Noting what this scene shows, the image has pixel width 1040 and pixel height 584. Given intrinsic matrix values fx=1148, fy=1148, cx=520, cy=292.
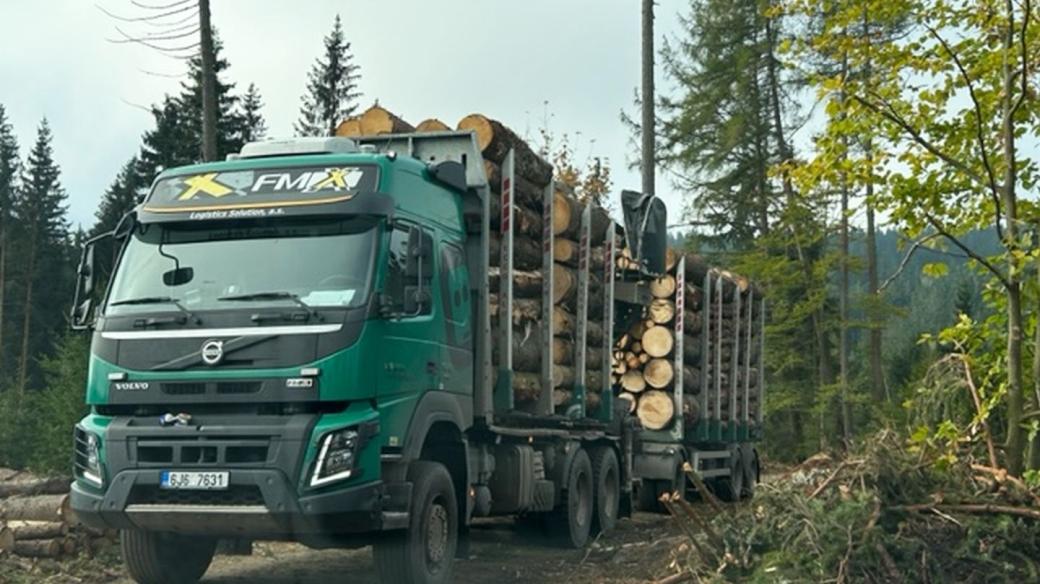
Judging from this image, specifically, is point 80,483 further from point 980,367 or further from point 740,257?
point 740,257

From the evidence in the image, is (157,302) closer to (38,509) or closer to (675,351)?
(38,509)

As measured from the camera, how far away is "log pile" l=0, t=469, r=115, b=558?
9.75 meters

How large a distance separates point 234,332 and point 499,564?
428cm

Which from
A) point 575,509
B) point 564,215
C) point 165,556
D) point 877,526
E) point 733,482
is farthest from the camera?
point 733,482

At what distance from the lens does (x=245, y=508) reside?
7289 mm

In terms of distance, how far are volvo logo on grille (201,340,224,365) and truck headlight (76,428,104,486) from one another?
0.96 metres

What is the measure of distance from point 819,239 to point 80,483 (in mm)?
25785

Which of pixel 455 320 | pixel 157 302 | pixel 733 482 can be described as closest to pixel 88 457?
pixel 157 302

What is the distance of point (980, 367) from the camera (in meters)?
8.64

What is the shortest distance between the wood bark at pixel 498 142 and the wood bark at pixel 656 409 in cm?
554

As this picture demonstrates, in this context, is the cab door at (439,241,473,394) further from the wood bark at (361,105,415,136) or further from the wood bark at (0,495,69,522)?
the wood bark at (0,495,69,522)

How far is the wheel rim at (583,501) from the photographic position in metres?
12.1

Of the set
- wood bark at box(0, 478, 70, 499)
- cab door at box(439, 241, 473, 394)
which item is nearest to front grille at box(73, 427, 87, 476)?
cab door at box(439, 241, 473, 394)

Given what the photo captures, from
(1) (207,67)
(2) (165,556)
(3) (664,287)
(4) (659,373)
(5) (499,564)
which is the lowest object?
(5) (499,564)
